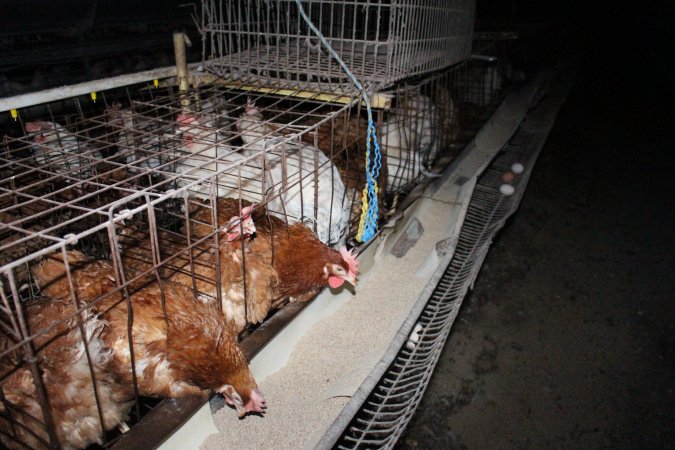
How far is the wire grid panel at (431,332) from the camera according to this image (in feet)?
4.83

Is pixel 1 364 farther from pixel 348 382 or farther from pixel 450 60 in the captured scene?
pixel 450 60

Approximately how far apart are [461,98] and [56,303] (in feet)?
14.8

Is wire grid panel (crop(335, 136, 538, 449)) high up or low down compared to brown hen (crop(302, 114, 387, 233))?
down

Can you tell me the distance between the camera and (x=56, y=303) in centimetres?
140

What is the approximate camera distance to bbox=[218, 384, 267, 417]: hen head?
140 centimetres

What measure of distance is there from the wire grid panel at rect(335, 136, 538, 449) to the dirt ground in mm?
744

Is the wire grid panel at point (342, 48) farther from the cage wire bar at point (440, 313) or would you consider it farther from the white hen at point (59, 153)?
the cage wire bar at point (440, 313)

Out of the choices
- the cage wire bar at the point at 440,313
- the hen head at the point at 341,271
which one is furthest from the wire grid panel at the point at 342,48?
the cage wire bar at the point at 440,313

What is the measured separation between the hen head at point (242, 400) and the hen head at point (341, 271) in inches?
24.4

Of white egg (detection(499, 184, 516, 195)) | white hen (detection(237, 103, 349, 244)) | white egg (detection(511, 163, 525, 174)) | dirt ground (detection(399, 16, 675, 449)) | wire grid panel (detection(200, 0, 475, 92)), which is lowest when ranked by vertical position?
dirt ground (detection(399, 16, 675, 449))

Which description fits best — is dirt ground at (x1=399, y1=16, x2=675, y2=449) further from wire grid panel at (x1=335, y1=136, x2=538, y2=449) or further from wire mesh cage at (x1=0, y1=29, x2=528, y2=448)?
wire mesh cage at (x1=0, y1=29, x2=528, y2=448)

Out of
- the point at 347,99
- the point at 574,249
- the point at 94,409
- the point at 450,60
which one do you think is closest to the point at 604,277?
the point at 574,249

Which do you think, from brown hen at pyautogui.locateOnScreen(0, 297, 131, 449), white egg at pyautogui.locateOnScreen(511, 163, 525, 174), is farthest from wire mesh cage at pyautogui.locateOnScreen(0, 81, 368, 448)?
white egg at pyautogui.locateOnScreen(511, 163, 525, 174)

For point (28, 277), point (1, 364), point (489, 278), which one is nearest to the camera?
point (1, 364)
